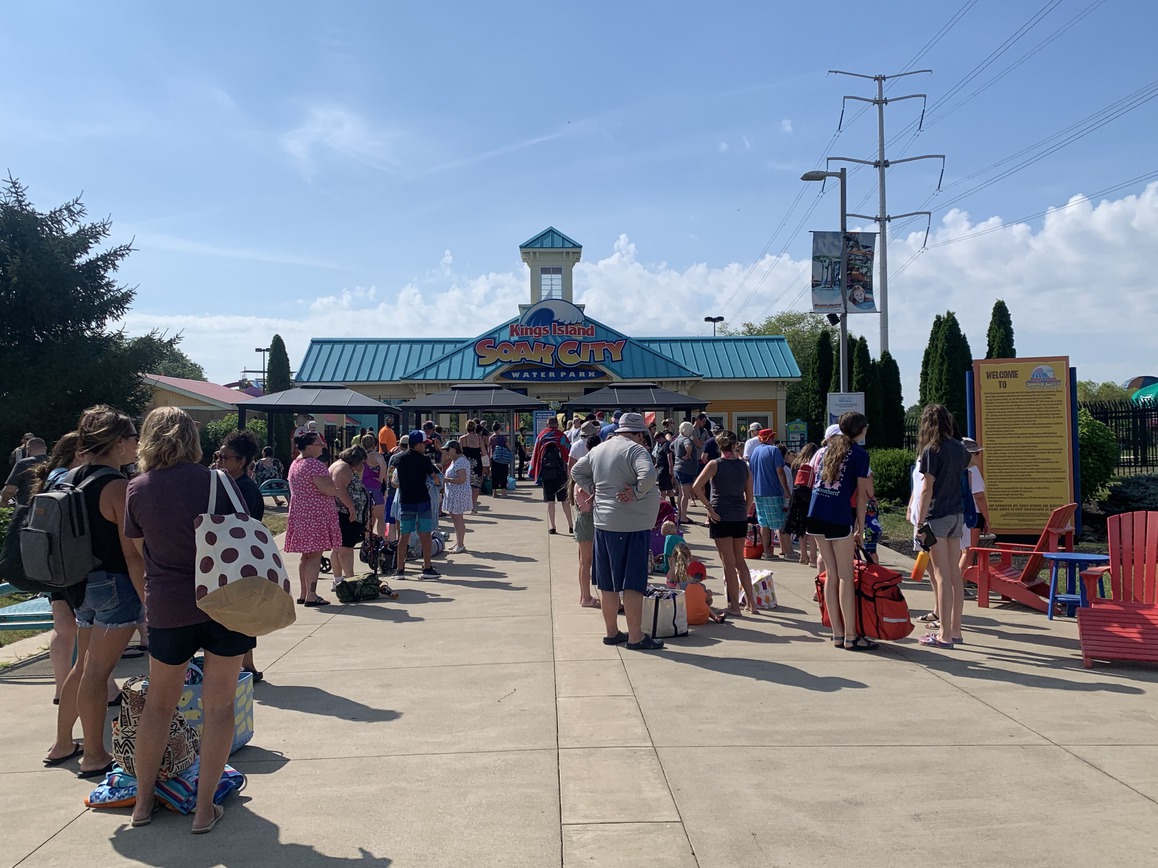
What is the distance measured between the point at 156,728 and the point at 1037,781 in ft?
13.5

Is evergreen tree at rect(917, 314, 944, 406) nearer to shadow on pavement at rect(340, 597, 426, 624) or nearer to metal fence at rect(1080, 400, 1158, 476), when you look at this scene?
metal fence at rect(1080, 400, 1158, 476)

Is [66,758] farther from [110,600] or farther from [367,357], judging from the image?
[367,357]

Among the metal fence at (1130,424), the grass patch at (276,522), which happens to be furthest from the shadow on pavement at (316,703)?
the metal fence at (1130,424)

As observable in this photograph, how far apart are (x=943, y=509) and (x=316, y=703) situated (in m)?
4.88

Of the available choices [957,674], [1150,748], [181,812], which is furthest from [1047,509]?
[181,812]

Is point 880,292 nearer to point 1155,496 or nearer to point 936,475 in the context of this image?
point 1155,496

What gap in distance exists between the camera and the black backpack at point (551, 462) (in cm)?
1471

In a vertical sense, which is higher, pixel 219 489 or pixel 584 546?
pixel 219 489

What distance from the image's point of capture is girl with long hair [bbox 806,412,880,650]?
7.07 meters

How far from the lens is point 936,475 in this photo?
7.25m

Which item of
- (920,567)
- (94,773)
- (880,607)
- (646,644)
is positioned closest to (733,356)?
(920,567)

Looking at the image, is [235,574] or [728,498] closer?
[235,574]

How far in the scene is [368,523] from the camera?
1076 cm

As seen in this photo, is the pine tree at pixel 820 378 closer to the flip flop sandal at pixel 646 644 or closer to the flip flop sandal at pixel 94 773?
the flip flop sandal at pixel 646 644
